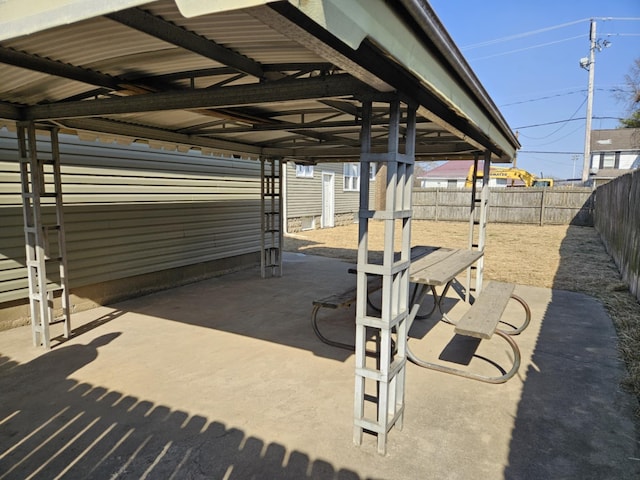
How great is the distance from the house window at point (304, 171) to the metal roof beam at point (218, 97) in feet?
36.6

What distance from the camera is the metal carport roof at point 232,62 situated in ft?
4.27

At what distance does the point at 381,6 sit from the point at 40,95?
11.5 feet

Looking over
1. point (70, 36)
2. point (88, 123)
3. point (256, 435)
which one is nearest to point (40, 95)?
point (88, 123)

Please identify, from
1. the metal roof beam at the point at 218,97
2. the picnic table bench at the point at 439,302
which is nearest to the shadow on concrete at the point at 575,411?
the picnic table bench at the point at 439,302

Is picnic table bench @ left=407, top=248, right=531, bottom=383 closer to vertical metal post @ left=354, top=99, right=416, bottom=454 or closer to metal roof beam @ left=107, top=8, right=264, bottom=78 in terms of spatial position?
vertical metal post @ left=354, top=99, right=416, bottom=454

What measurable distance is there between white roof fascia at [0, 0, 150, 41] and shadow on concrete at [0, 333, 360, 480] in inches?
92.2

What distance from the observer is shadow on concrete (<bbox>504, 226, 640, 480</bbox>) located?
2434 millimetres

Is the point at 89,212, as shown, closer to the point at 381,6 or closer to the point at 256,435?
the point at 256,435

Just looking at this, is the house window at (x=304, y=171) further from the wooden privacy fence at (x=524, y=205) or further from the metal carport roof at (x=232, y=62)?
the metal carport roof at (x=232, y=62)

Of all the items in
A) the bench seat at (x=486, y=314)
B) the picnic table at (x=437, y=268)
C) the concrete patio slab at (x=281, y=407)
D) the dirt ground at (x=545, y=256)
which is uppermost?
the picnic table at (x=437, y=268)

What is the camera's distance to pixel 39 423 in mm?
2832

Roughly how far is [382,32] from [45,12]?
1.18m

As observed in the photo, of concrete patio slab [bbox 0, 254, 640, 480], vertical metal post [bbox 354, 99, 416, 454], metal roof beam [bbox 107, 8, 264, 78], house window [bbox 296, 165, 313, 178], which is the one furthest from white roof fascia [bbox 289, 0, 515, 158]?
house window [bbox 296, 165, 313, 178]

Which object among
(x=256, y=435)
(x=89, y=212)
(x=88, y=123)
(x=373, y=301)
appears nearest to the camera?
(x=256, y=435)
